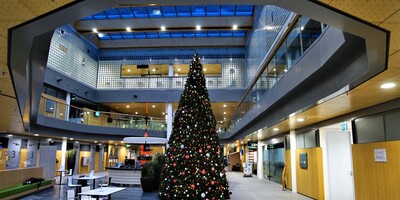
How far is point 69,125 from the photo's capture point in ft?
63.5

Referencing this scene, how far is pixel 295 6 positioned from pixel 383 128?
590cm

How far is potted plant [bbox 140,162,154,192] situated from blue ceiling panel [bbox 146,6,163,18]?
13.1 metres

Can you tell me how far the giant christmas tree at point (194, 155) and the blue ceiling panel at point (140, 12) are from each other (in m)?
15.6

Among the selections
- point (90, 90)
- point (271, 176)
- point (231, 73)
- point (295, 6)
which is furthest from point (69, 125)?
point (295, 6)

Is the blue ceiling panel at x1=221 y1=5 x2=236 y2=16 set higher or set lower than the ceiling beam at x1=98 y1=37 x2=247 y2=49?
higher

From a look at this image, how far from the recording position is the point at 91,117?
22.3 meters

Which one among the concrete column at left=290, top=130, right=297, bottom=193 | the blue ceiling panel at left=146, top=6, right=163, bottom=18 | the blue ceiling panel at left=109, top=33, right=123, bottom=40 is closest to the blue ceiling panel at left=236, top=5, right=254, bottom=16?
the blue ceiling panel at left=146, top=6, right=163, bottom=18

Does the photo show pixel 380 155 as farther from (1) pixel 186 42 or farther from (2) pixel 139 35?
(2) pixel 139 35

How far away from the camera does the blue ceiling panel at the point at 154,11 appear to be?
2238 cm

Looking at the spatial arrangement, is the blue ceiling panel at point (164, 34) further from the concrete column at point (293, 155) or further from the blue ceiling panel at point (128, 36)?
the concrete column at point (293, 155)

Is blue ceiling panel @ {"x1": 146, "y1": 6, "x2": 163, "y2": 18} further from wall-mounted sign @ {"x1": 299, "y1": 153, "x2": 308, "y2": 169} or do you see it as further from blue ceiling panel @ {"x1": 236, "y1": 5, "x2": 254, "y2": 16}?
wall-mounted sign @ {"x1": 299, "y1": 153, "x2": 308, "y2": 169}

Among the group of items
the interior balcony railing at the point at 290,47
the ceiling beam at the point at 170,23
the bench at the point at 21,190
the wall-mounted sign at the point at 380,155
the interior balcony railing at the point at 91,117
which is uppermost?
the ceiling beam at the point at 170,23

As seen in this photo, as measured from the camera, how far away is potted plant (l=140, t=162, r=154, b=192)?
13648mm

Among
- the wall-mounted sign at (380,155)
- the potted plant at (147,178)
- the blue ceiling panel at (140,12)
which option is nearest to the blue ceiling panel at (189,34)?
the blue ceiling panel at (140,12)
